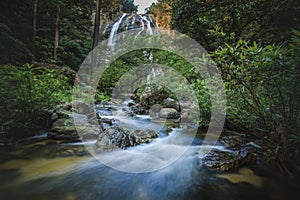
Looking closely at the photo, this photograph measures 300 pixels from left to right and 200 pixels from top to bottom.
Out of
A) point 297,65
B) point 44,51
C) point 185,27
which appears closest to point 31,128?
point 297,65

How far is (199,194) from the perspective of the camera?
2176 millimetres

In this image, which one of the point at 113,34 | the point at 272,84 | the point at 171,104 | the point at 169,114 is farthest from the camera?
the point at 113,34

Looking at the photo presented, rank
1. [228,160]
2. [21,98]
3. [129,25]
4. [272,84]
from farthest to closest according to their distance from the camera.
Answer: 1. [129,25]
2. [21,98]
3. [228,160]
4. [272,84]

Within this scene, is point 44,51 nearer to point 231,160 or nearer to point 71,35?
point 71,35

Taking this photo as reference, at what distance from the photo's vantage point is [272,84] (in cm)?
A: 215

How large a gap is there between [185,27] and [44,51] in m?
9.30

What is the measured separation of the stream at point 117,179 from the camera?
2121 millimetres

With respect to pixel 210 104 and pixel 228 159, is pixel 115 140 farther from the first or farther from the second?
pixel 210 104

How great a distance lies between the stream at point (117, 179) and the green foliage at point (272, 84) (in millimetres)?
580

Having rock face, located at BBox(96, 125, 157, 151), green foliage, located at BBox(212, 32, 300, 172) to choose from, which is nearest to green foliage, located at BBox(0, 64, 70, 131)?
rock face, located at BBox(96, 125, 157, 151)

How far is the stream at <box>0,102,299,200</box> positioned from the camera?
2121 mm

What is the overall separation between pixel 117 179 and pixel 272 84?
250 cm

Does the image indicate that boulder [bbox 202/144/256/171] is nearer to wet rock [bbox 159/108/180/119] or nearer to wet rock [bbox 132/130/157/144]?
wet rock [bbox 132/130/157/144]

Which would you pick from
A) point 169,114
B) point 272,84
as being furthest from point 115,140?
point 169,114
